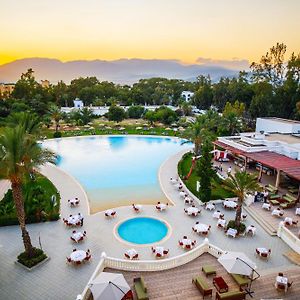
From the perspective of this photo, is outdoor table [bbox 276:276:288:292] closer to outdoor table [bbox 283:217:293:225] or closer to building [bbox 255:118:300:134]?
outdoor table [bbox 283:217:293:225]

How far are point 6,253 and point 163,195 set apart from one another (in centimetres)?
1361

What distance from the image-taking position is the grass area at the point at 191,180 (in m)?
23.6

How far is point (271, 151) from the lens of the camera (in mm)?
27891

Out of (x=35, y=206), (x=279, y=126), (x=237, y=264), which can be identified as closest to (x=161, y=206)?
(x=237, y=264)

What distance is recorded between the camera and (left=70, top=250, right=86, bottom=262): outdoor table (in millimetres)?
14422

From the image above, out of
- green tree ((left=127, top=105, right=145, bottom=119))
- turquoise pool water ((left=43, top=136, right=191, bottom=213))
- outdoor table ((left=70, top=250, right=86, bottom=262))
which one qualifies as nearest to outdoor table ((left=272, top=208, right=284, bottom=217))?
turquoise pool water ((left=43, top=136, right=191, bottom=213))

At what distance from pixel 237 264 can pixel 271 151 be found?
1835cm

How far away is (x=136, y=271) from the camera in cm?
1361

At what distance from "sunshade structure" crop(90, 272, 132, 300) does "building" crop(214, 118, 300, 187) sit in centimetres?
1664

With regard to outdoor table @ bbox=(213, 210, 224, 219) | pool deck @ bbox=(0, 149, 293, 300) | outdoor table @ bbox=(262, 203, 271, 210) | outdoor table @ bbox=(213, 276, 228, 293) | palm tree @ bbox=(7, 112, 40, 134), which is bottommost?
pool deck @ bbox=(0, 149, 293, 300)

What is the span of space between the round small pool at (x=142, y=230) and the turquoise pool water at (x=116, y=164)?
3.58 metres

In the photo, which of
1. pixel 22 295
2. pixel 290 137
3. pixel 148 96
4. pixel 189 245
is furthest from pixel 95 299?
pixel 148 96

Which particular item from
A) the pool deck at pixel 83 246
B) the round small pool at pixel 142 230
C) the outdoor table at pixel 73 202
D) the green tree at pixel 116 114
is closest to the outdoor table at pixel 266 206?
the pool deck at pixel 83 246

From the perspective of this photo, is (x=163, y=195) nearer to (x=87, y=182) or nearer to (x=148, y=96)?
(x=87, y=182)
